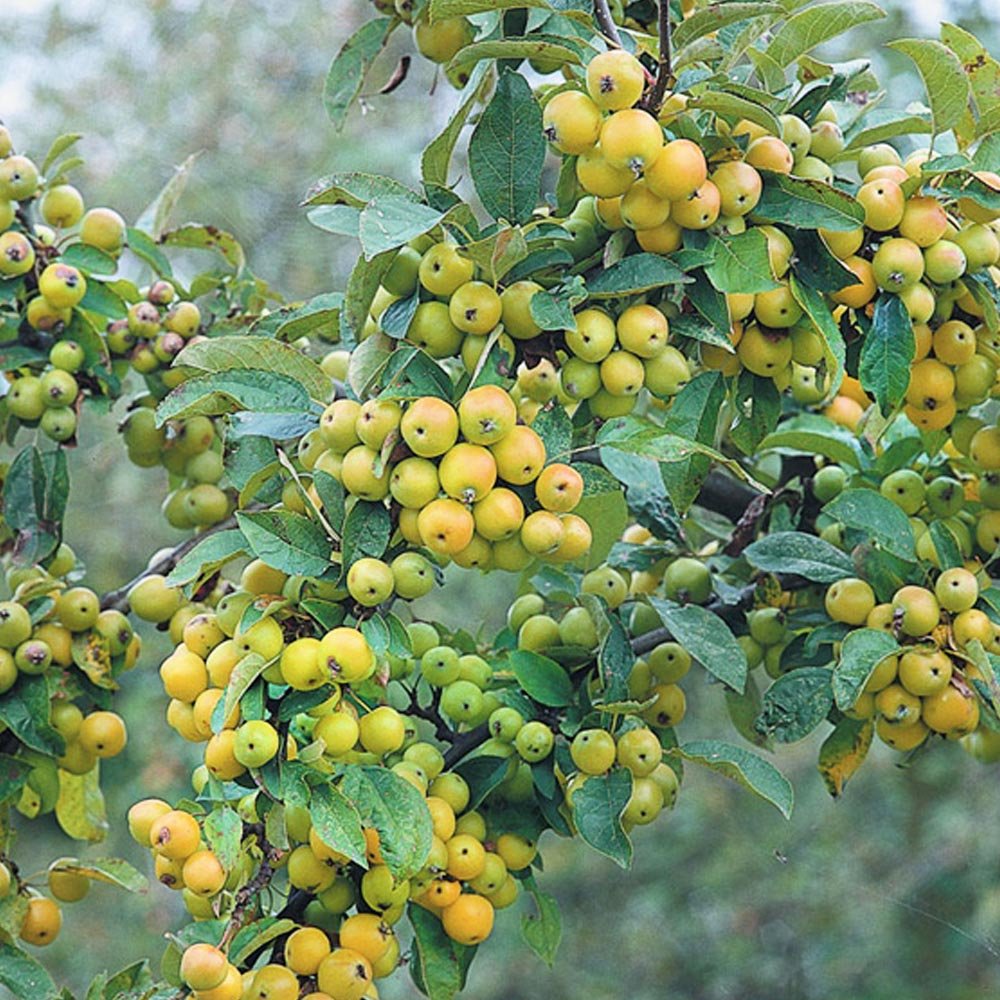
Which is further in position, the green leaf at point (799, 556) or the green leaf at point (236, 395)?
the green leaf at point (799, 556)

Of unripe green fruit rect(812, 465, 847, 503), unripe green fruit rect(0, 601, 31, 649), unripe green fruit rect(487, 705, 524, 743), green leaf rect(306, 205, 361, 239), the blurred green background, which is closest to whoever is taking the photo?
green leaf rect(306, 205, 361, 239)

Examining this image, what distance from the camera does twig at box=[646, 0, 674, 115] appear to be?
2.43 ft

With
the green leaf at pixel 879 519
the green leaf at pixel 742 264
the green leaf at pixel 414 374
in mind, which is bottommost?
the green leaf at pixel 879 519

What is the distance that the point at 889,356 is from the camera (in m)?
0.83

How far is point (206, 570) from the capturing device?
78 centimetres

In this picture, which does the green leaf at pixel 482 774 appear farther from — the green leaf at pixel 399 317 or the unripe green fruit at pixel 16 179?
the unripe green fruit at pixel 16 179

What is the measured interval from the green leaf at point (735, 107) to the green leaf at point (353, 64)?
35 cm

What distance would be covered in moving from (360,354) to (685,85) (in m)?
0.25

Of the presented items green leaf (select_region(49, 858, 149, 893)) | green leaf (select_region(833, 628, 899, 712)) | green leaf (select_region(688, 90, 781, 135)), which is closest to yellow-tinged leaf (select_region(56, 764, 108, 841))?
green leaf (select_region(49, 858, 149, 893))

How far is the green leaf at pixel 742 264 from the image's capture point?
76 centimetres

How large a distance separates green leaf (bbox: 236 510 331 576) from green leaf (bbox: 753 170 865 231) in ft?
1.08

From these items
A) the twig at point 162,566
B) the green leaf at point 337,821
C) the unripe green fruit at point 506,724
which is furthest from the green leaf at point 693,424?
the twig at point 162,566

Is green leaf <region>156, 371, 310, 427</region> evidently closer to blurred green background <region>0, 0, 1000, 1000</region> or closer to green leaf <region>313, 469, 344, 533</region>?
green leaf <region>313, 469, 344, 533</region>

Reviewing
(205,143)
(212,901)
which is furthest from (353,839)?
(205,143)
